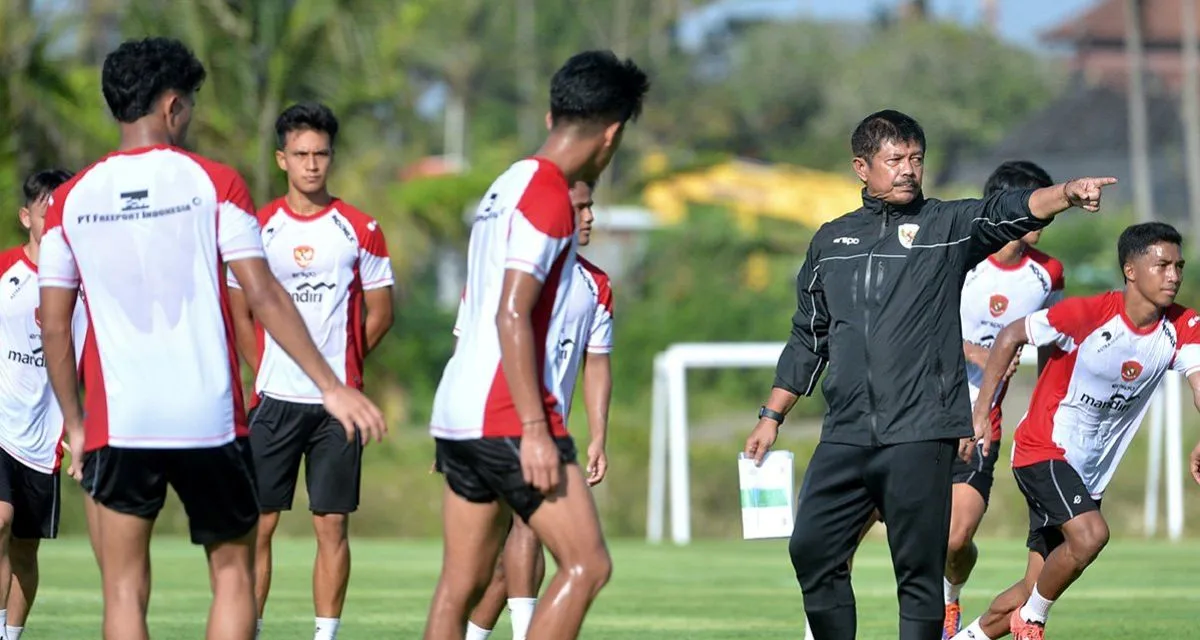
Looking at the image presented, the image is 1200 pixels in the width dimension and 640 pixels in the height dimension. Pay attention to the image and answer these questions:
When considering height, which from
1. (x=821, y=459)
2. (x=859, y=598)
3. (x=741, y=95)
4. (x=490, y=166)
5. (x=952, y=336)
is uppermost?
(x=741, y=95)

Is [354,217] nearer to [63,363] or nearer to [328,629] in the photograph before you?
[328,629]

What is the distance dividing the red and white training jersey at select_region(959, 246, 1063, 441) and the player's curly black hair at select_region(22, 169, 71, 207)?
445 centimetres

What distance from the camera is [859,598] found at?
1279 centimetres

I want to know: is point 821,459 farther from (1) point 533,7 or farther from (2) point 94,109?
(1) point 533,7

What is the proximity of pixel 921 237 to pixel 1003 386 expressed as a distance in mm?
2305

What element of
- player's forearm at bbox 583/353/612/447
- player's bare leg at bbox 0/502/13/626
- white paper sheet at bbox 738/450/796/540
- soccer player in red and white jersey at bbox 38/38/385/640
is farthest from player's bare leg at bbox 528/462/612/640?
player's bare leg at bbox 0/502/13/626

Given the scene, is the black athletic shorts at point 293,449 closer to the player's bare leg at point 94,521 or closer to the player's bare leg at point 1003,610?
the player's bare leg at point 94,521

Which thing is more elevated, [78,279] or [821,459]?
[78,279]

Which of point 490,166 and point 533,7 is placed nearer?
point 490,166

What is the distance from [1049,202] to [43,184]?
4.51m

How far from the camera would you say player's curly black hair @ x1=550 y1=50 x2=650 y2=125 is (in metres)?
6.11

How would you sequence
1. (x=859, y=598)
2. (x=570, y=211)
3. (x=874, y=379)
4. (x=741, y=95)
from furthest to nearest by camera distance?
A: (x=741, y=95), (x=859, y=598), (x=874, y=379), (x=570, y=211)

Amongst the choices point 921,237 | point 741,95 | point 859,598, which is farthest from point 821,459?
point 741,95

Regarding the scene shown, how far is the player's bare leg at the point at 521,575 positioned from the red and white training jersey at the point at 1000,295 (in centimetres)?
279
